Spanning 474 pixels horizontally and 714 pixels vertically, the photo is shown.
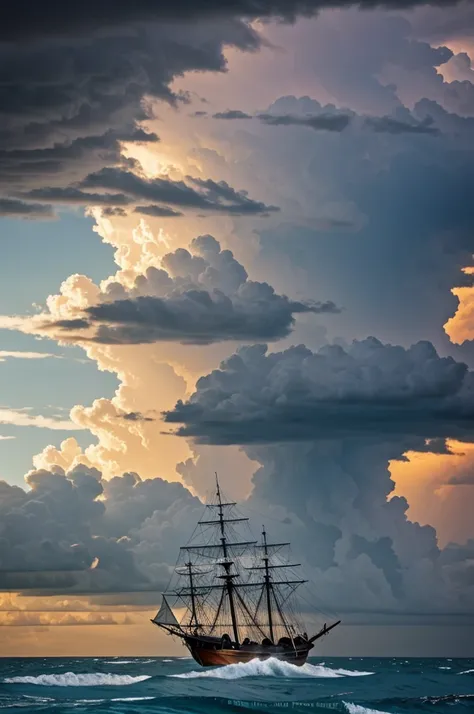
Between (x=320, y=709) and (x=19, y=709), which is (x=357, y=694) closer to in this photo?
(x=320, y=709)

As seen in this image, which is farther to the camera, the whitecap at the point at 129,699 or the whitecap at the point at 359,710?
the whitecap at the point at 129,699

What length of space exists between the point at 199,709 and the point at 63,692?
132ft

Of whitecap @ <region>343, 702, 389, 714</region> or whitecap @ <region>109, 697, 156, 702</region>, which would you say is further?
whitecap @ <region>109, 697, 156, 702</region>

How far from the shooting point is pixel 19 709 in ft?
498

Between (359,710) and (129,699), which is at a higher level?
(129,699)

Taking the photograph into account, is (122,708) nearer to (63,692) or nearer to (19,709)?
(19,709)

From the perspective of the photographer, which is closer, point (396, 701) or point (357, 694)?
point (396, 701)

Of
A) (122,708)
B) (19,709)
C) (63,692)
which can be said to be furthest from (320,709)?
(63,692)

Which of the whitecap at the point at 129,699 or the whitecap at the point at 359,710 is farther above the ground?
the whitecap at the point at 129,699

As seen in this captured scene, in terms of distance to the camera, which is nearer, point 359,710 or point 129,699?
point 359,710

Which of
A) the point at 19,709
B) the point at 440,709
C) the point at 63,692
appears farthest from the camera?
the point at 63,692

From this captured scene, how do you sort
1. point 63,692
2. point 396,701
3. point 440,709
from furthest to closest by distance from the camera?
1. point 63,692
2. point 396,701
3. point 440,709

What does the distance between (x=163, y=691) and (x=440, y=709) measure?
1756 inches

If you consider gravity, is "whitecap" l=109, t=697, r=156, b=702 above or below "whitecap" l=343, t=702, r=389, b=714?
above
